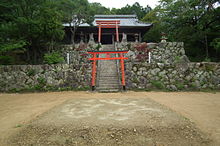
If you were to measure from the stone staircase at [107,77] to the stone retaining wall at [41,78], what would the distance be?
0.86m

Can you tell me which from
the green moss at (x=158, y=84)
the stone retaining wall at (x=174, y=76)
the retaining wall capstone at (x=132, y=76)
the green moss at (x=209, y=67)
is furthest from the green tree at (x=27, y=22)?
the green moss at (x=209, y=67)

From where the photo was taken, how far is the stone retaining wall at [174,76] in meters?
7.62

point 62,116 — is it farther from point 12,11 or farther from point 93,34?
point 93,34

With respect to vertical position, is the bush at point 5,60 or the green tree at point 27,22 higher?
the green tree at point 27,22

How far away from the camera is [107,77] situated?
834 centimetres

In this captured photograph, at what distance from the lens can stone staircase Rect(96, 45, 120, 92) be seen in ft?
24.7

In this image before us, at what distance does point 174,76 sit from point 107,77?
454 cm

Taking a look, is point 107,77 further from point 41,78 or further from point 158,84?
point 41,78

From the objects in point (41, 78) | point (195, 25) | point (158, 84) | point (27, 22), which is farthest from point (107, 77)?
point (195, 25)

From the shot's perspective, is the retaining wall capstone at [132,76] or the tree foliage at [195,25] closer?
the retaining wall capstone at [132,76]

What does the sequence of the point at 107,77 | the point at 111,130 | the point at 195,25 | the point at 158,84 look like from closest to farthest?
the point at 111,130
the point at 158,84
the point at 107,77
the point at 195,25

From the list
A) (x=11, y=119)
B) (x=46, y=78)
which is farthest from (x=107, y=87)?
(x=11, y=119)

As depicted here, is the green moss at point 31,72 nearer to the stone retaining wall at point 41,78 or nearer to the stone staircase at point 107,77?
the stone retaining wall at point 41,78

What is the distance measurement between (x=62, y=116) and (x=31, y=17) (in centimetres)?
867
